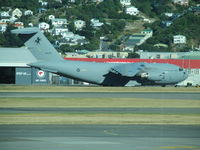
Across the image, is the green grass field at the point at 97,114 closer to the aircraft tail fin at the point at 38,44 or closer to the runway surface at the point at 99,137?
the runway surface at the point at 99,137

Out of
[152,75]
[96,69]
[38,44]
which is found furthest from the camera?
[152,75]

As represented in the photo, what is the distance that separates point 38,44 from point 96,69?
7.63 metres

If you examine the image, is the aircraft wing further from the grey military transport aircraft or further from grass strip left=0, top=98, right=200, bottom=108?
grass strip left=0, top=98, right=200, bottom=108

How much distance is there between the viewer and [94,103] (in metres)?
55.6

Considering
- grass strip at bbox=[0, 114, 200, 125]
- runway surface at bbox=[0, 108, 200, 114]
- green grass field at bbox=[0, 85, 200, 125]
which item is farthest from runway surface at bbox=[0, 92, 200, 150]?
runway surface at bbox=[0, 108, 200, 114]

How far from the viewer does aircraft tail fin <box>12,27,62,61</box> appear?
88.7m

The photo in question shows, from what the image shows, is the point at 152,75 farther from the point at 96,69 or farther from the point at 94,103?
the point at 94,103

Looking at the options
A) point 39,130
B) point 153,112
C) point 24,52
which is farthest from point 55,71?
point 39,130

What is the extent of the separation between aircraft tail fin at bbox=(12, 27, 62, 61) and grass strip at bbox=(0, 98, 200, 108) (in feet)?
96.9

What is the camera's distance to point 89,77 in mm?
88062

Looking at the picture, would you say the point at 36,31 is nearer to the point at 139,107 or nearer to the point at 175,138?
the point at 139,107

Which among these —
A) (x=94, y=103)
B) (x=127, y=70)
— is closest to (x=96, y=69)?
(x=127, y=70)

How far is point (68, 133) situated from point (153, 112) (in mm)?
14408

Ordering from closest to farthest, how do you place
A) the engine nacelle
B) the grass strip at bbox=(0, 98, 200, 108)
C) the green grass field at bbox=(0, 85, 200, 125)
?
the green grass field at bbox=(0, 85, 200, 125) → the grass strip at bbox=(0, 98, 200, 108) → the engine nacelle
